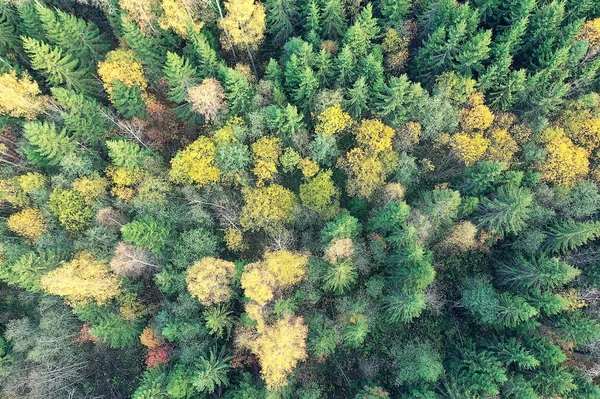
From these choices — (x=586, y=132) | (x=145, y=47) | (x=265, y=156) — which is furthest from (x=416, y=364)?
(x=145, y=47)

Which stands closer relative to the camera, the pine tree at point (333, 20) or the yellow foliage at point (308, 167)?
the pine tree at point (333, 20)

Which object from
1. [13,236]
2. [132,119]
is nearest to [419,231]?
[132,119]

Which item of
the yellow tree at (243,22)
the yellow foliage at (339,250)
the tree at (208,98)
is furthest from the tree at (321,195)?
the yellow tree at (243,22)

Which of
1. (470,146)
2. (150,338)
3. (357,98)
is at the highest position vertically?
(470,146)

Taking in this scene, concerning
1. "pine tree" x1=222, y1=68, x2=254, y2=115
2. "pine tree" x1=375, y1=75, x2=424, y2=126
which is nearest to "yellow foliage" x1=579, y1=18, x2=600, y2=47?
"pine tree" x1=375, y1=75, x2=424, y2=126

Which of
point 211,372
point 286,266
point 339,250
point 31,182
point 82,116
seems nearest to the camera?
point 339,250

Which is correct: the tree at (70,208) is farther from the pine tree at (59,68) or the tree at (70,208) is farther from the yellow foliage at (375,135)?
the yellow foliage at (375,135)

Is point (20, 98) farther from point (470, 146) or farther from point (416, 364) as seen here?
point (416, 364)
